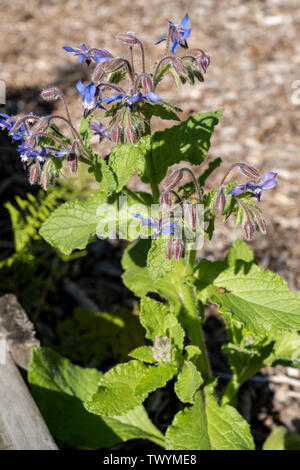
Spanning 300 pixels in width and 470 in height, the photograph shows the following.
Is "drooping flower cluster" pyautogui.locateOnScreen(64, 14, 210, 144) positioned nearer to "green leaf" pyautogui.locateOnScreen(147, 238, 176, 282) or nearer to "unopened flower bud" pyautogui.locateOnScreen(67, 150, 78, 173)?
"unopened flower bud" pyautogui.locateOnScreen(67, 150, 78, 173)

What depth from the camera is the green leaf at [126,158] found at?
1.78 metres

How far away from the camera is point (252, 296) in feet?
6.91

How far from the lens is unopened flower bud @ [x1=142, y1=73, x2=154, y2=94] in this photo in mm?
1708

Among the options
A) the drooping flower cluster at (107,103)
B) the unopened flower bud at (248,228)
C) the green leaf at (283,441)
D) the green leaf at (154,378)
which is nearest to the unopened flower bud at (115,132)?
the drooping flower cluster at (107,103)

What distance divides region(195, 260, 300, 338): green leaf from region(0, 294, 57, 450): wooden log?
2.59 feet

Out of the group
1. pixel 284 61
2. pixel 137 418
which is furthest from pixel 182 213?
pixel 284 61

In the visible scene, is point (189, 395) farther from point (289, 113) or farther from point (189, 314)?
point (289, 113)

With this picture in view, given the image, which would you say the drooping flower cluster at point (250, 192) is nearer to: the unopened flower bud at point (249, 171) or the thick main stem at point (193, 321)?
the unopened flower bud at point (249, 171)

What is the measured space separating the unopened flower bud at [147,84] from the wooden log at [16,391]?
116 cm

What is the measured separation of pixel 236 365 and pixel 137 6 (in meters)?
4.63

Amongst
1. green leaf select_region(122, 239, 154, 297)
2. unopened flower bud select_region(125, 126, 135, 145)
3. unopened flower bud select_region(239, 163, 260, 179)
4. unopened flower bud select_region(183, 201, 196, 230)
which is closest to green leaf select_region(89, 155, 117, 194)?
unopened flower bud select_region(125, 126, 135, 145)

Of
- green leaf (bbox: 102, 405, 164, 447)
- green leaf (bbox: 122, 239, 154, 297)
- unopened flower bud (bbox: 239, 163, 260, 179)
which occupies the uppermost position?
unopened flower bud (bbox: 239, 163, 260, 179)

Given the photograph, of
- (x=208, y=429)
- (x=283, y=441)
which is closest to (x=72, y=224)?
(x=208, y=429)

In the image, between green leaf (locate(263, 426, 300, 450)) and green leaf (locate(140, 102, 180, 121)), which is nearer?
green leaf (locate(140, 102, 180, 121))
